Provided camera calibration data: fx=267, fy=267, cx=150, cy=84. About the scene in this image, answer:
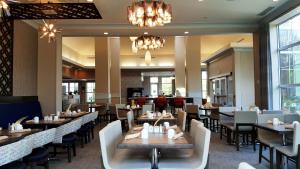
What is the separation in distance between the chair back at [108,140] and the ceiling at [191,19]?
3996 millimetres

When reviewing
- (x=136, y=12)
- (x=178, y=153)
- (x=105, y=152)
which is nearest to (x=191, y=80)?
(x=136, y=12)

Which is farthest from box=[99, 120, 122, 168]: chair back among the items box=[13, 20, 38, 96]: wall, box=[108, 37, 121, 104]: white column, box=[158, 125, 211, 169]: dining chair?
box=[108, 37, 121, 104]: white column

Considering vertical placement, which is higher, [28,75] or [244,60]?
[244,60]

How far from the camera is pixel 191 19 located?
849 centimetres

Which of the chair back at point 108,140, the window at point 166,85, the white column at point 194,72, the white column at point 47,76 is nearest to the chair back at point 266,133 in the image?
the chair back at point 108,140

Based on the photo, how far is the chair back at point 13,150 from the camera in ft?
9.89

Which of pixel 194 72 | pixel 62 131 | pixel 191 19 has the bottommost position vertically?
pixel 62 131

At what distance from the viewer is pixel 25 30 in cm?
817

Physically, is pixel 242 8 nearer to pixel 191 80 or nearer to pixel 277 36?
pixel 277 36

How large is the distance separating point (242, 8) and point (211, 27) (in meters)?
1.77

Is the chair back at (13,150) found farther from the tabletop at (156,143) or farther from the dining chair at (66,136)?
the dining chair at (66,136)

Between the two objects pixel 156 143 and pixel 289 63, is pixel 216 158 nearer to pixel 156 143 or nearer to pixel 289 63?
pixel 156 143

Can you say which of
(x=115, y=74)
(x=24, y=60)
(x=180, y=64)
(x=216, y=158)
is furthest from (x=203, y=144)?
(x=180, y=64)

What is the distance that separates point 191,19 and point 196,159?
19.4ft
